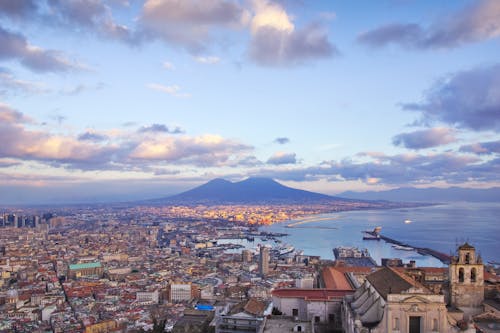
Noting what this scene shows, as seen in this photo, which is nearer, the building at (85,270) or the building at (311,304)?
the building at (311,304)

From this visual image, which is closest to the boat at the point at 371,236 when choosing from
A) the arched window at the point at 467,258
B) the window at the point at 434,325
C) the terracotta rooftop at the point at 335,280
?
the terracotta rooftop at the point at 335,280

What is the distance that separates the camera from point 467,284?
32.7 ft

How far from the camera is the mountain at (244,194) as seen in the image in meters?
151

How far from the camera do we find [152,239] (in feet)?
158

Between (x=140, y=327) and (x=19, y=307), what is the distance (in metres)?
8.09

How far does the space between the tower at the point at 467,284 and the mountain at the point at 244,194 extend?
134406 mm

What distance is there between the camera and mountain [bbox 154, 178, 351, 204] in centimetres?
15062

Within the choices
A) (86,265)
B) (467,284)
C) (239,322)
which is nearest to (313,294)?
(239,322)

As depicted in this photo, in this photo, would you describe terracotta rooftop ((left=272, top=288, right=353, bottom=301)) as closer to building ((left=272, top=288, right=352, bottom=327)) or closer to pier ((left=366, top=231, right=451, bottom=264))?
building ((left=272, top=288, right=352, bottom=327))

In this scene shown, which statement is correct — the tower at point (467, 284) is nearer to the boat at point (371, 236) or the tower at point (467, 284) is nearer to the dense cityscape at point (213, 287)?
the dense cityscape at point (213, 287)

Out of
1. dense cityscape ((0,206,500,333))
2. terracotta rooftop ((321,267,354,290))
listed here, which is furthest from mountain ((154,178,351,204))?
terracotta rooftop ((321,267,354,290))

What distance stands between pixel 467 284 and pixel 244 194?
514ft

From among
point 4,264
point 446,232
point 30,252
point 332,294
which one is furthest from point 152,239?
point 332,294

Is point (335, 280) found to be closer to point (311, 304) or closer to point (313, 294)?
point (313, 294)
